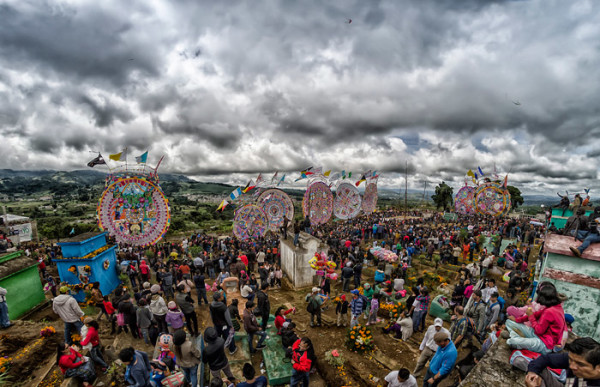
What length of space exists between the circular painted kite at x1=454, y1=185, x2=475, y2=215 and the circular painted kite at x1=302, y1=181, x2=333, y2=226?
23.6 meters

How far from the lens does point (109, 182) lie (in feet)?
45.5

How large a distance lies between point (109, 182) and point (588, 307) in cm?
2045

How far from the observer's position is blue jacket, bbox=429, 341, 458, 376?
15.3ft

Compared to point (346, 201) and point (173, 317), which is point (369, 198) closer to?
point (346, 201)

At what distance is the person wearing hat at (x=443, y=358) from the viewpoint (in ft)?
15.1

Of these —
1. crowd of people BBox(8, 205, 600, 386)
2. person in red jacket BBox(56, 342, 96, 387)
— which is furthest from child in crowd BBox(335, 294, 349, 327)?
person in red jacket BBox(56, 342, 96, 387)

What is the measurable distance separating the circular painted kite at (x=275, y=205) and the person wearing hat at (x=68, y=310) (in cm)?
1544

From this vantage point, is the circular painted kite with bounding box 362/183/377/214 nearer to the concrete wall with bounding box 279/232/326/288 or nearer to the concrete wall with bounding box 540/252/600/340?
the concrete wall with bounding box 279/232/326/288

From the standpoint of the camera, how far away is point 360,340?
7.05 meters

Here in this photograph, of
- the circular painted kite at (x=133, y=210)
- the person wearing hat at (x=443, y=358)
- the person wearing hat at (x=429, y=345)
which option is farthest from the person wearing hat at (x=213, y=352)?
the circular painted kite at (x=133, y=210)

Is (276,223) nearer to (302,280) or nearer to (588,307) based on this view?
(302,280)

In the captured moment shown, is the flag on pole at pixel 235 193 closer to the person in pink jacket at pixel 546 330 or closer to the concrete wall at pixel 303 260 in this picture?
the concrete wall at pixel 303 260

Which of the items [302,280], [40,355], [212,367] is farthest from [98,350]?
[302,280]

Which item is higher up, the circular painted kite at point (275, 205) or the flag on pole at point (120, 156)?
the flag on pole at point (120, 156)
